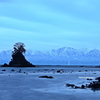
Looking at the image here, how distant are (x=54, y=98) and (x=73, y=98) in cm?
287

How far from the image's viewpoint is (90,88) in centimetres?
4534

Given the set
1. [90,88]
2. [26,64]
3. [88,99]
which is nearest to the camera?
[88,99]

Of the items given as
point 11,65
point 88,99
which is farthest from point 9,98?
point 11,65

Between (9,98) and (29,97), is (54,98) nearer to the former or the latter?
(29,97)

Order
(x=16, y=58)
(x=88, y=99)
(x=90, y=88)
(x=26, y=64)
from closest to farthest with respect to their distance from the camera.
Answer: (x=88, y=99) → (x=90, y=88) → (x=16, y=58) → (x=26, y=64)

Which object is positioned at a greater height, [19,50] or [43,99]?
[19,50]

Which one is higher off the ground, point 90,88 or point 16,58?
point 16,58

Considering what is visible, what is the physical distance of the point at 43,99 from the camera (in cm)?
3569

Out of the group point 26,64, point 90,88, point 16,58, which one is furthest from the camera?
point 26,64

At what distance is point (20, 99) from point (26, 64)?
162 meters

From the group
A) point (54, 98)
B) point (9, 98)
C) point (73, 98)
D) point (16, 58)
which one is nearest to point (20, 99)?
point (9, 98)

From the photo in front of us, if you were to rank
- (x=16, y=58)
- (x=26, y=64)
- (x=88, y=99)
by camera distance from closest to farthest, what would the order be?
(x=88, y=99) < (x=16, y=58) < (x=26, y=64)

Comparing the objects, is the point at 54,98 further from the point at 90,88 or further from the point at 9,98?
the point at 90,88

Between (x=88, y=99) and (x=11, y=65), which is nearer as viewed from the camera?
(x=88, y=99)
